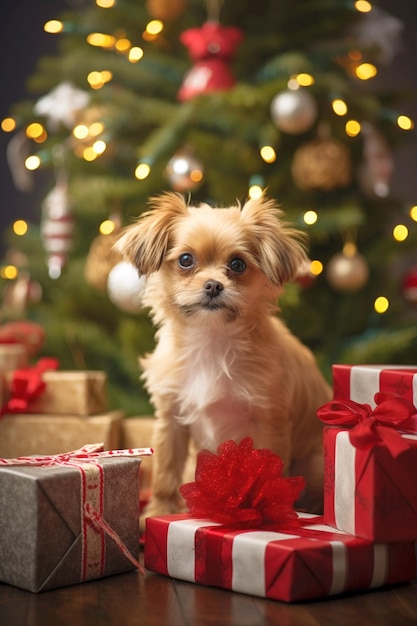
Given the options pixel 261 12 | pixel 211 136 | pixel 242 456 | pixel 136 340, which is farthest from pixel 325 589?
pixel 261 12

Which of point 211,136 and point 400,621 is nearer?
point 400,621

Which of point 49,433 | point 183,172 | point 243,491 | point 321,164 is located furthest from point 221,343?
point 321,164

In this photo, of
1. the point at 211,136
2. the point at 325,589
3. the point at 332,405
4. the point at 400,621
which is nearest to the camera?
the point at 400,621

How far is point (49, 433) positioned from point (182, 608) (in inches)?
53.7

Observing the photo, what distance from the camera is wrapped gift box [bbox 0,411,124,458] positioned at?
3.05 metres

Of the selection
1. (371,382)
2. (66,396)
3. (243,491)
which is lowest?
(243,491)

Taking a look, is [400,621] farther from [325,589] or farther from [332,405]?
[332,405]

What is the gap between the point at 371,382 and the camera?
2213mm

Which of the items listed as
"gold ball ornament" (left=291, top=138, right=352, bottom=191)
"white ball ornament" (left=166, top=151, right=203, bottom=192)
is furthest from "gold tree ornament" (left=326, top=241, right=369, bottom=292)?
"white ball ornament" (left=166, top=151, right=203, bottom=192)

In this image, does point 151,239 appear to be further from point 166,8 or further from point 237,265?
point 166,8

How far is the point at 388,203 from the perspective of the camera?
12.6 feet

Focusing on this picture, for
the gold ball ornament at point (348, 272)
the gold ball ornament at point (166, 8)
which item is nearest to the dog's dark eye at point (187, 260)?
the gold ball ornament at point (348, 272)

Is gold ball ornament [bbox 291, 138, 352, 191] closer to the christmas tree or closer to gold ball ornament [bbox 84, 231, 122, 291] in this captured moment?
the christmas tree

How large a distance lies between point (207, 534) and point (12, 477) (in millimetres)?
477
